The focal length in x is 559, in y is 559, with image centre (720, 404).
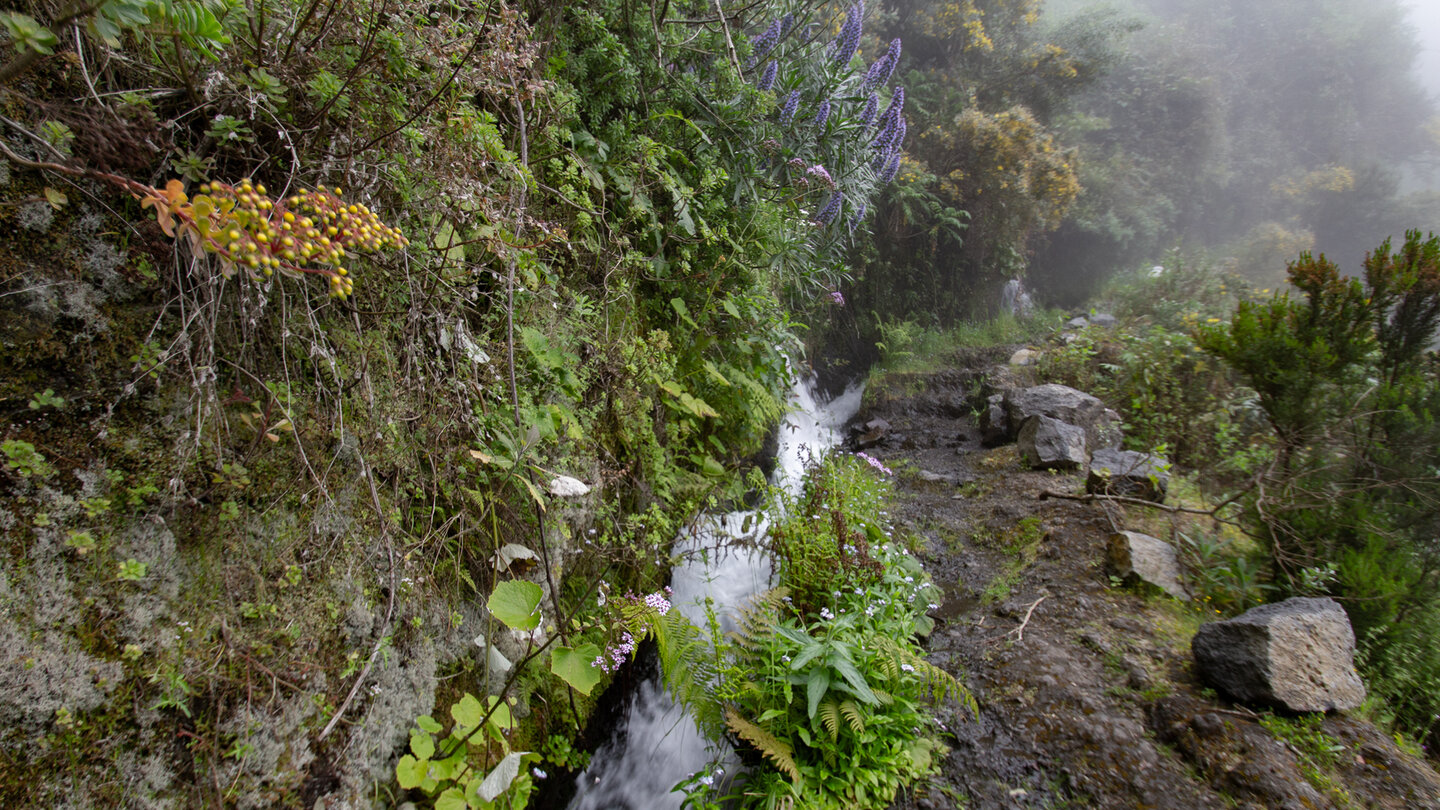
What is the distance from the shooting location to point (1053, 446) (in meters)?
5.17

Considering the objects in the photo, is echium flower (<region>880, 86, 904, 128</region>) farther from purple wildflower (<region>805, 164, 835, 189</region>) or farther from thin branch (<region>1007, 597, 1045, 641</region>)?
thin branch (<region>1007, 597, 1045, 641</region>)

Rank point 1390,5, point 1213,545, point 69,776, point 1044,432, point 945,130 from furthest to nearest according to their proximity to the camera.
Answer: point 1390,5 → point 945,130 → point 1044,432 → point 1213,545 → point 69,776

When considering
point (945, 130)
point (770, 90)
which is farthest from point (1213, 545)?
point (945, 130)

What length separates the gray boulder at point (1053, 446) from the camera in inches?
199

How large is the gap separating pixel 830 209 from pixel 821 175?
0.51m

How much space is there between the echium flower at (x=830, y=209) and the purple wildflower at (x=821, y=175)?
28 centimetres

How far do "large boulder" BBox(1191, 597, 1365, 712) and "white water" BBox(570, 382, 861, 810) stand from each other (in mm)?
2199

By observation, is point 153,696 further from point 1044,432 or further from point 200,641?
point 1044,432

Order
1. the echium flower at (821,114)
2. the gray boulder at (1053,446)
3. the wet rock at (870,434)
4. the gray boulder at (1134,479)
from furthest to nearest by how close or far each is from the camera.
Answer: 1. the wet rock at (870,434)
2. the gray boulder at (1053,446)
3. the echium flower at (821,114)
4. the gray boulder at (1134,479)

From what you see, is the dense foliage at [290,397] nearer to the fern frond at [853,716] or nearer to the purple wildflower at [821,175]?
the fern frond at [853,716]

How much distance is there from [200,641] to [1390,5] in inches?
1292

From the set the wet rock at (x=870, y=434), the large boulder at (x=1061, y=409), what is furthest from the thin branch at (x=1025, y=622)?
the wet rock at (x=870, y=434)

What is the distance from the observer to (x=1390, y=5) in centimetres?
1888

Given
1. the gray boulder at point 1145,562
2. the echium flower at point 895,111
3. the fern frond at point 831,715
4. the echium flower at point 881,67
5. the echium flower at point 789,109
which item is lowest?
the fern frond at point 831,715
